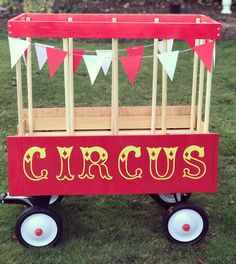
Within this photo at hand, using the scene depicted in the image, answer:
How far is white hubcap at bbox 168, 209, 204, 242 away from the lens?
3.34 m

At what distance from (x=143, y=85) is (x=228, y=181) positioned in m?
2.71

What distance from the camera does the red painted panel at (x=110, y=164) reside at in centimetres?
313

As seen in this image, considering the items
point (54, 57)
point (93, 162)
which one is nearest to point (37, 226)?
point (93, 162)

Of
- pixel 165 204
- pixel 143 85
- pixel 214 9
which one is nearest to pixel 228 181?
pixel 165 204

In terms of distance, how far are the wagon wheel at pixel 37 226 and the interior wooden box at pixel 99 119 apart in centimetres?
67

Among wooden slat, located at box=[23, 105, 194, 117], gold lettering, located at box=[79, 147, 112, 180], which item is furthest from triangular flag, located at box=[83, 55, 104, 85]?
wooden slat, located at box=[23, 105, 194, 117]

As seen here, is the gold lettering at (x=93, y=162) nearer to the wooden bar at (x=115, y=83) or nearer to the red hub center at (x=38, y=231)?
the wooden bar at (x=115, y=83)

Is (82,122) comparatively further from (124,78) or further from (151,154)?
(124,78)

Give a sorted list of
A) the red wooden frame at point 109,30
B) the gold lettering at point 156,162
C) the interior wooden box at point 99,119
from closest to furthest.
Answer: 1. the red wooden frame at point 109,30
2. the gold lettering at point 156,162
3. the interior wooden box at point 99,119

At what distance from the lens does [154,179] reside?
10.6 feet

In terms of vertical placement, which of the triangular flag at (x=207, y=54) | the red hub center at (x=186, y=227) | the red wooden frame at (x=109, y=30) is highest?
the red wooden frame at (x=109, y=30)

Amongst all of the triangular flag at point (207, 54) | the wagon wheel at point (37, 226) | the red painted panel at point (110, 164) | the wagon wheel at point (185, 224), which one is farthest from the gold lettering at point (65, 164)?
the triangular flag at point (207, 54)

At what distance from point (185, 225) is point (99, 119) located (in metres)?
0.94

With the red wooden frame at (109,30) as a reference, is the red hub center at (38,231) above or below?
below
